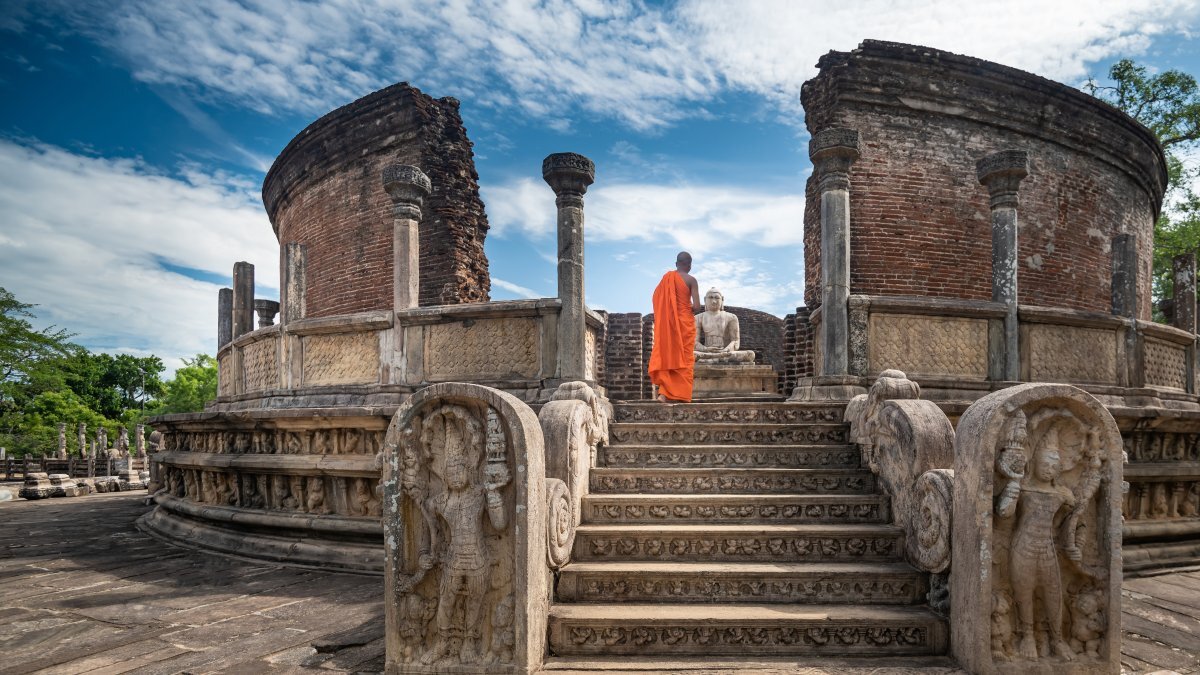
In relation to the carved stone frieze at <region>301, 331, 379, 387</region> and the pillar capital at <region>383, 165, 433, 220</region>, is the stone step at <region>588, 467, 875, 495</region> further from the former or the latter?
the pillar capital at <region>383, 165, 433, 220</region>

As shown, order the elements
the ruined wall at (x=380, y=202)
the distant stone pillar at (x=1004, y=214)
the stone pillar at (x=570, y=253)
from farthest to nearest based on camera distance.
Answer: the ruined wall at (x=380, y=202)
the distant stone pillar at (x=1004, y=214)
the stone pillar at (x=570, y=253)

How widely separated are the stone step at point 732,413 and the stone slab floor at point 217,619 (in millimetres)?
2331

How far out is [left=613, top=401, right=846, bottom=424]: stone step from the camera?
18.1 ft

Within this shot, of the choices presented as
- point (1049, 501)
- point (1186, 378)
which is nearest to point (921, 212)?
point (1186, 378)

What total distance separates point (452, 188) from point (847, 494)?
9.77 m

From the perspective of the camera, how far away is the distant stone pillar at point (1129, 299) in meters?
6.57

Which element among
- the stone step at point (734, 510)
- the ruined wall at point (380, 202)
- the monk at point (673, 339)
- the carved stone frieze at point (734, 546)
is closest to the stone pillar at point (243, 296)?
the ruined wall at point (380, 202)

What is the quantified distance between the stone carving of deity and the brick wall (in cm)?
131

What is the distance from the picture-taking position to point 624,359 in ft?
39.1

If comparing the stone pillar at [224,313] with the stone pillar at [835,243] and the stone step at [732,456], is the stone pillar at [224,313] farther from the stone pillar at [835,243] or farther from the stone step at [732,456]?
the stone pillar at [835,243]

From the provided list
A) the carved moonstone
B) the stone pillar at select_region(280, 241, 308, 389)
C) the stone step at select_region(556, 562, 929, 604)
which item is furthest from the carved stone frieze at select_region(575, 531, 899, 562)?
the stone pillar at select_region(280, 241, 308, 389)

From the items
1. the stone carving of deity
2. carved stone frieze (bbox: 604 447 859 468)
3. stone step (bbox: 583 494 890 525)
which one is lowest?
stone step (bbox: 583 494 890 525)

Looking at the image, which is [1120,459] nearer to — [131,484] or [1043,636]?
[1043,636]

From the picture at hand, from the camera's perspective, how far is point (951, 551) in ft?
10.9
